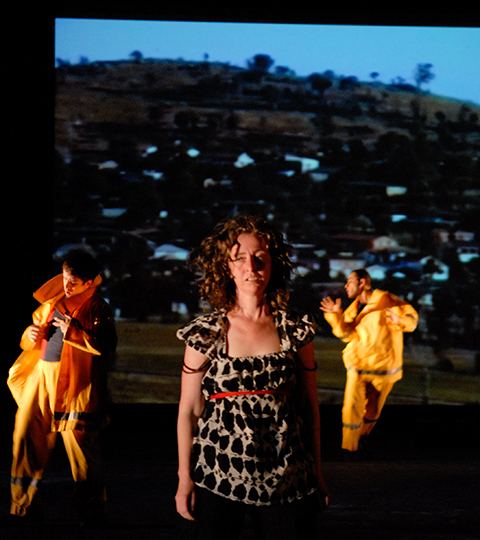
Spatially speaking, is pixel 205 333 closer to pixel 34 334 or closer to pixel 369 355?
pixel 34 334

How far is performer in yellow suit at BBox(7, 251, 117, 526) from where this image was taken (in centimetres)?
395

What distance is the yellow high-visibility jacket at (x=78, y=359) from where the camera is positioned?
394cm

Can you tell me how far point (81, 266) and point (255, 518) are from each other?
7.40 ft

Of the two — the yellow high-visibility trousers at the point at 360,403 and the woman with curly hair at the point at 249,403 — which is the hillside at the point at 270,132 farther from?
the woman with curly hair at the point at 249,403

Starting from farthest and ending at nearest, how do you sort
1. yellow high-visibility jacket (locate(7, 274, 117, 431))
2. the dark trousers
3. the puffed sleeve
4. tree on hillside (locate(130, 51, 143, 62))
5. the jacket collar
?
tree on hillside (locate(130, 51, 143, 62)) < the jacket collar < yellow high-visibility jacket (locate(7, 274, 117, 431)) < the puffed sleeve < the dark trousers

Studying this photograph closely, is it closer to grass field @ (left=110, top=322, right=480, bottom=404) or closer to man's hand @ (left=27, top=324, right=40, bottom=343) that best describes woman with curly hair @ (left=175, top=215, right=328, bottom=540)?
man's hand @ (left=27, top=324, right=40, bottom=343)

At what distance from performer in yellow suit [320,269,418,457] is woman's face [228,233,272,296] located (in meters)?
3.50

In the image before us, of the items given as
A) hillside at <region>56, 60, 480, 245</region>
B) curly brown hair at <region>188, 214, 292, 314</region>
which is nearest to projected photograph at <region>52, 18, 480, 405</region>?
hillside at <region>56, 60, 480, 245</region>

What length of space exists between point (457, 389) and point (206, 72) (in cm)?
374

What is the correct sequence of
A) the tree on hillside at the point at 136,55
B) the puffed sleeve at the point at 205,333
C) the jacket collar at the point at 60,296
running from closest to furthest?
the puffed sleeve at the point at 205,333
the jacket collar at the point at 60,296
the tree on hillside at the point at 136,55

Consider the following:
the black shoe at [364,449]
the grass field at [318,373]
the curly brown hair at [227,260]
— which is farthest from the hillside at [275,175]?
the curly brown hair at [227,260]

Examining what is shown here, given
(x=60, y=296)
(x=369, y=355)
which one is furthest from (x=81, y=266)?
(x=369, y=355)

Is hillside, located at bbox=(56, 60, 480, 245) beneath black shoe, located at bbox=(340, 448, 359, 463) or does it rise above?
above

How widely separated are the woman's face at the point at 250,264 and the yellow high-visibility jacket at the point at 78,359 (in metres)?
1.87
